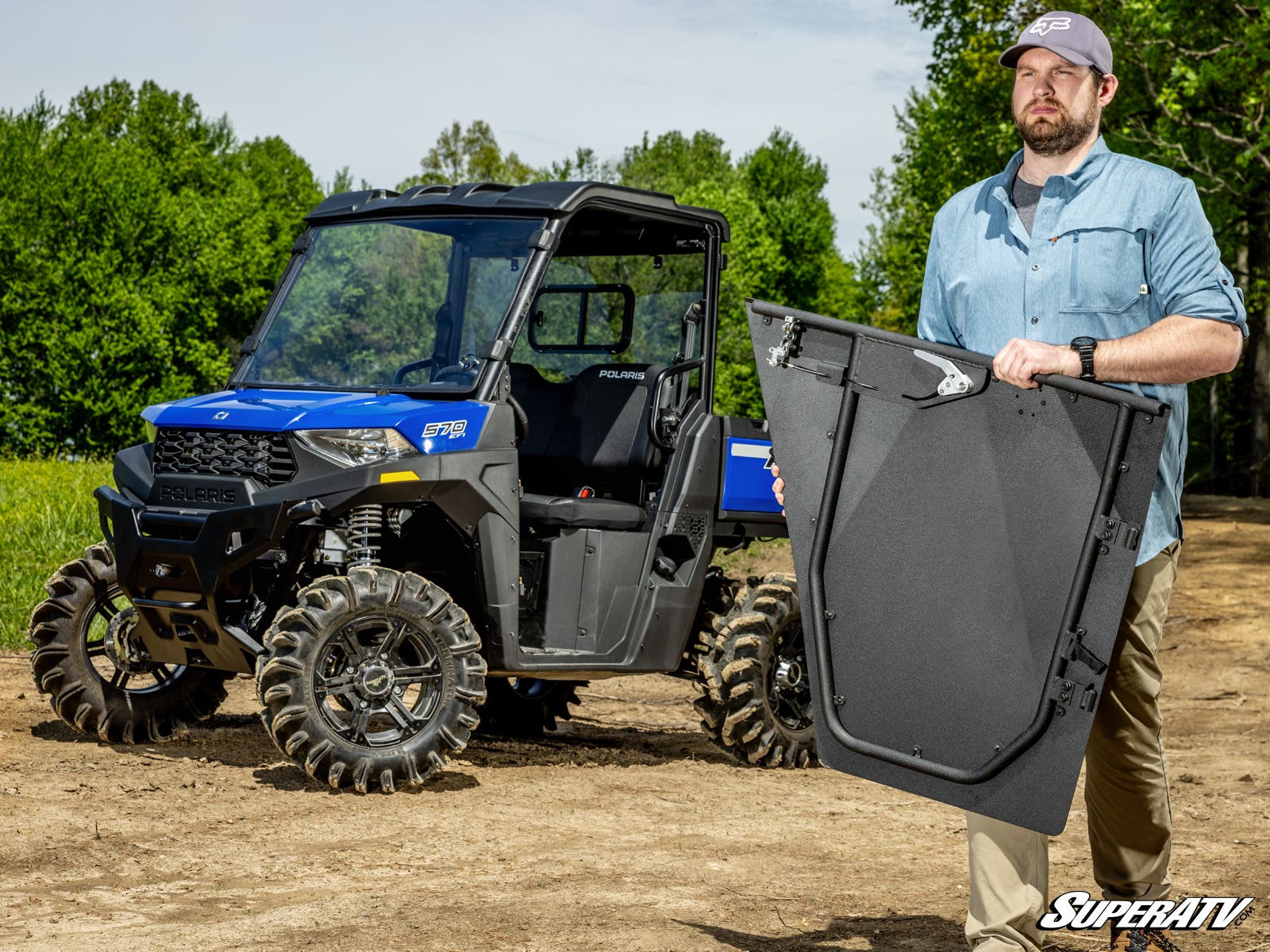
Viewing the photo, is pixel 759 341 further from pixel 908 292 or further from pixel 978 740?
pixel 908 292

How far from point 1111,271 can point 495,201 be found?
451 centimetres

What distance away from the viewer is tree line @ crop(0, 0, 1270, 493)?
23312 mm

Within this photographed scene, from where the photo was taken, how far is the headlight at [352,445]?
23.5 feet

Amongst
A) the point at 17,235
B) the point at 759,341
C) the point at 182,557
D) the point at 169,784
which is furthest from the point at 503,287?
the point at 17,235

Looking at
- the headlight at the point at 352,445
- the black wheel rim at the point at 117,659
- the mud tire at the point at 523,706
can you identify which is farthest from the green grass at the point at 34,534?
the headlight at the point at 352,445

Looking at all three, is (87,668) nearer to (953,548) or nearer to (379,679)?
(379,679)

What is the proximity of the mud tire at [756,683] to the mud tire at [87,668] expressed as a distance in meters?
2.68

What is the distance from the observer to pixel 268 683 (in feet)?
22.9

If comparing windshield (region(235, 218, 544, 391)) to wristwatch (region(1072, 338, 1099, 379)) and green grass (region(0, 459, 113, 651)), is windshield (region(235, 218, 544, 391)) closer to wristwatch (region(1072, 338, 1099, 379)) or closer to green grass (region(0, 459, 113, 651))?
wristwatch (region(1072, 338, 1099, 379))

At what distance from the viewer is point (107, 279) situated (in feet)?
158

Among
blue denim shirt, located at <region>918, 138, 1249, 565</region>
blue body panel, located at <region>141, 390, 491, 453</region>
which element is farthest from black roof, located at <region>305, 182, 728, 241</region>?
blue denim shirt, located at <region>918, 138, 1249, 565</region>

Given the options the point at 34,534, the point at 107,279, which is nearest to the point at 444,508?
the point at 34,534

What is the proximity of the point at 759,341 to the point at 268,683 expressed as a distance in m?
3.73

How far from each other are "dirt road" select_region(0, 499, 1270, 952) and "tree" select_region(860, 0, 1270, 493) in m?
13.3
